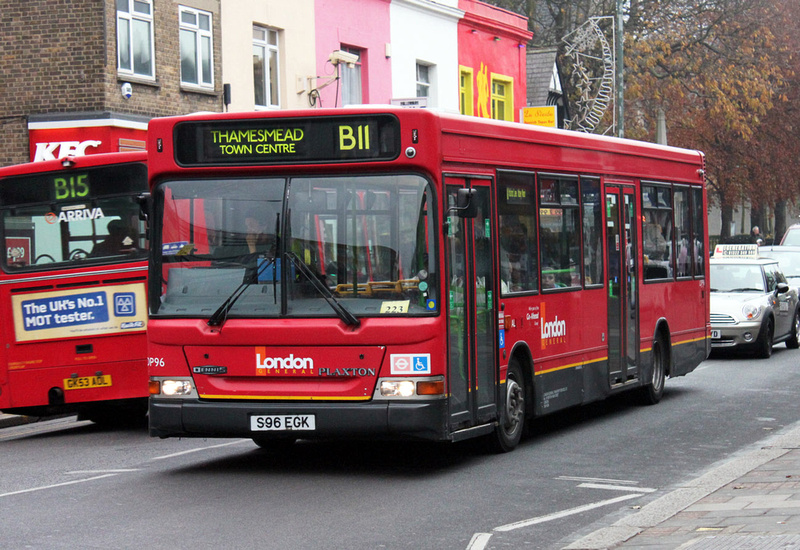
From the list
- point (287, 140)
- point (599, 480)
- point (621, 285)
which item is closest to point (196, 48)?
point (621, 285)

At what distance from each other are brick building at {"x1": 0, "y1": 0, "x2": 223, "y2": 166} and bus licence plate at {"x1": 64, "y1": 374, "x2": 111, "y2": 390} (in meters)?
8.64

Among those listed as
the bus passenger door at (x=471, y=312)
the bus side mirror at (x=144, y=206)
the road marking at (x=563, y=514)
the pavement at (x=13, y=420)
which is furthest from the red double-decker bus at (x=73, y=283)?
the road marking at (x=563, y=514)

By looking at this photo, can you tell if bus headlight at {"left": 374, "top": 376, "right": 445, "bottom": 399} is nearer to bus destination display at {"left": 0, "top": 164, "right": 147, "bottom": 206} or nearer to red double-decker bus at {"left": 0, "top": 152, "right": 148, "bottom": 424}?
red double-decker bus at {"left": 0, "top": 152, "right": 148, "bottom": 424}

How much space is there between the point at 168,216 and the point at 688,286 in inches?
324

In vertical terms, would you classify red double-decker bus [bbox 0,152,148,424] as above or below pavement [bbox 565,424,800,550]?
above

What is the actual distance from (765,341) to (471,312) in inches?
486

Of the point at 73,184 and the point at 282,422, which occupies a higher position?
the point at 73,184

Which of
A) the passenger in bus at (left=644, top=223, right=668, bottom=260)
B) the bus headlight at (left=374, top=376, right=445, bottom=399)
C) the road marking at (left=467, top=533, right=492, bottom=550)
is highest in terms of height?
the passenger in bus at (left=644, top=223, right=668, bottom=260)

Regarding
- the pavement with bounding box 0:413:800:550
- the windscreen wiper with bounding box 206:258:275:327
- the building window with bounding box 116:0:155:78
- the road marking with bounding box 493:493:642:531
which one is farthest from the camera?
the building window with bounding box 116:0:155:78

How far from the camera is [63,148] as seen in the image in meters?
22.0

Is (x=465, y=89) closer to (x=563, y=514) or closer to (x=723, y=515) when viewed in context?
(x=563, y=514)

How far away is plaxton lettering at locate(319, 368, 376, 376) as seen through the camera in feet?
31.6

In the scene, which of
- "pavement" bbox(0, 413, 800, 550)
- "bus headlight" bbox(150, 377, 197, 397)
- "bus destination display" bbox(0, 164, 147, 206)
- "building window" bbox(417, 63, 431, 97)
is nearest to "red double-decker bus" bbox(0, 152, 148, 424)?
"bus destination display" bbox(0, 164, 147, 206)

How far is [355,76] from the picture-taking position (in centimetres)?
2930
